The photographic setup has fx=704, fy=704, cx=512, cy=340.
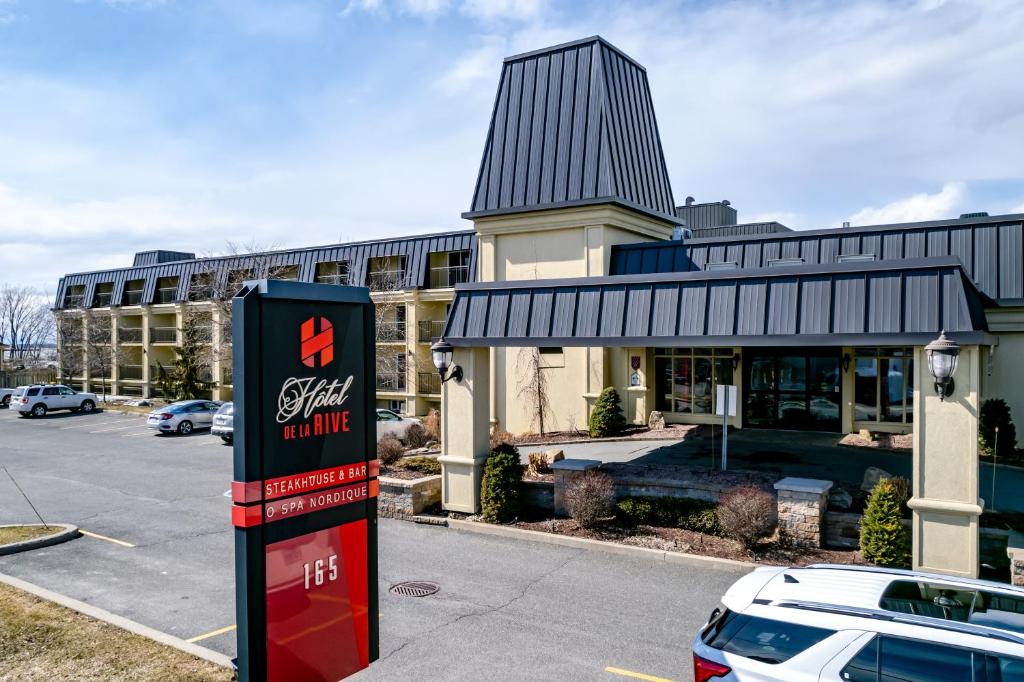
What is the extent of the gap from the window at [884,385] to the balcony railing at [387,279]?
75.8 ft

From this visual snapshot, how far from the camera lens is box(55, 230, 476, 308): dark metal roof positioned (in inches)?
1442

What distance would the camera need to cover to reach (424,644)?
850 centimetres

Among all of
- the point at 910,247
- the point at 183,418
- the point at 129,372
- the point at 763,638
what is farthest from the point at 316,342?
the point at 129,372

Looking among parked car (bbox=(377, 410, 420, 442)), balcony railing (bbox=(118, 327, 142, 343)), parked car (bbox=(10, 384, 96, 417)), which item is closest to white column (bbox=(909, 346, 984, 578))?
parked car (bbox=(377, 410, 420, 442))

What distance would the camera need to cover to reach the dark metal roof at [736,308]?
1040 cm

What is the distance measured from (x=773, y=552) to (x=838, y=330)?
3.74 meters

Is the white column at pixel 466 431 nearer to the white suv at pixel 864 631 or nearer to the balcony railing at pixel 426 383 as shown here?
the white suv at pixel 864 631

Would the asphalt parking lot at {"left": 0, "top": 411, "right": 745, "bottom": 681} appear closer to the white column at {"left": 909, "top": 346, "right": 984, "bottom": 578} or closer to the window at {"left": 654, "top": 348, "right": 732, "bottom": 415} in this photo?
the white column at {"left": 909, "top": 346, "right": 984, "bottom": 578}

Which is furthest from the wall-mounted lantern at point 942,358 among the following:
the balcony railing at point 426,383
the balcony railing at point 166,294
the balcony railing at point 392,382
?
the balcony railing at point 166,294

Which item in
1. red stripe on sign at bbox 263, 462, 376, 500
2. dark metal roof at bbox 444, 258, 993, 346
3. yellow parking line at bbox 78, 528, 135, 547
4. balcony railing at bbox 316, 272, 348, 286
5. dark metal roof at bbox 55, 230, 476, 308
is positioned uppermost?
dark metal roof at bbox 55, 230, 476, 308

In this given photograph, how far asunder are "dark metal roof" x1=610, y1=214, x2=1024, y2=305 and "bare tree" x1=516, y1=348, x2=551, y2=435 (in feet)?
18.6

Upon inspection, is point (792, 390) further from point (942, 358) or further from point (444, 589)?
point (444, 589)

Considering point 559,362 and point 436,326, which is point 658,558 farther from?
point 436,326

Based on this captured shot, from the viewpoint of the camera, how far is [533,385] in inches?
966
